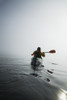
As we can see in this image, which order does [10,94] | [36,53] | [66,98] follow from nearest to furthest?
[10,94] → [66,98] → [36,53]

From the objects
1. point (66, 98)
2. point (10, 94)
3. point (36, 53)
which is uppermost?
point (36, 53)

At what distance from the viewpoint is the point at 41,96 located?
6453mm

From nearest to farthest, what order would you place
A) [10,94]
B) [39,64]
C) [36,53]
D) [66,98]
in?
[10,94] → [66,98] → [39,64] → [36,53]

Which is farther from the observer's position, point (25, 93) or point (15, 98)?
point (25, 93)

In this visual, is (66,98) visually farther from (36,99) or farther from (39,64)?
(39,64)

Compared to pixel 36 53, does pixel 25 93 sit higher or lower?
lower

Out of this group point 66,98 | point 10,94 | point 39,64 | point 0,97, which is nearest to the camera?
point 0,97

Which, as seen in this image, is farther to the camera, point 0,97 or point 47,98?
point 47,98

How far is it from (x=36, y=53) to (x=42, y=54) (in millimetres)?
1331

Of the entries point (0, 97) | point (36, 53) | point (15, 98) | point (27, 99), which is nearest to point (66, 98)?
point (27, 99)

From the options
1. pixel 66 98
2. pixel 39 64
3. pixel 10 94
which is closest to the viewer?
pixel 10 94

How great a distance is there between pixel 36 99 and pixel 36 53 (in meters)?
14.3

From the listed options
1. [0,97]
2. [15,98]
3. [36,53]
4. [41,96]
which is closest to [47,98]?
[41,96]

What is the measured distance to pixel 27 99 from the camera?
19.0 ft
